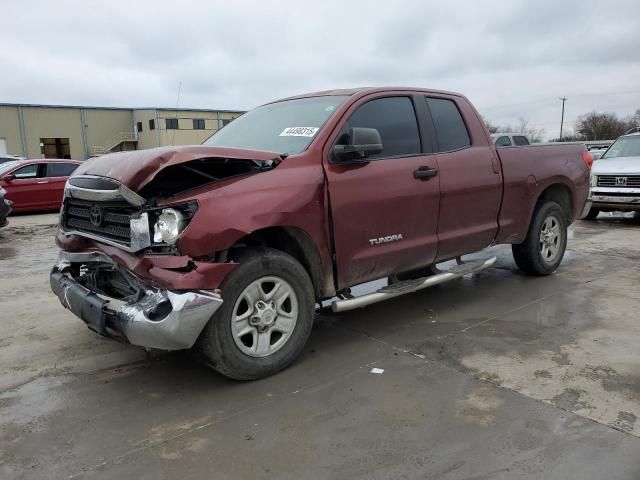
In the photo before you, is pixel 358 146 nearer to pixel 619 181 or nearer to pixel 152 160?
pixel 152 160

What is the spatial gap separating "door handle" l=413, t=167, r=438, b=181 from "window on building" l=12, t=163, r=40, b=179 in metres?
12.6

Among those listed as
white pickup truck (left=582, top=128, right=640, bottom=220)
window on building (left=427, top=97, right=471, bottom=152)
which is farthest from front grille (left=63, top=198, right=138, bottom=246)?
white pickup truck (left=582, top=128, right=640, bottom=220)

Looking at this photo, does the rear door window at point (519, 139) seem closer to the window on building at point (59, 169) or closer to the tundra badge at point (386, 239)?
the window on building at point (59, 169)

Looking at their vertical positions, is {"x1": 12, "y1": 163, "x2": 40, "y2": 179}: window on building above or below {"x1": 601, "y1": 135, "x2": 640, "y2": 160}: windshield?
below

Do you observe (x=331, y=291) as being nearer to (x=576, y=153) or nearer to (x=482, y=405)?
(x=482, y=405)

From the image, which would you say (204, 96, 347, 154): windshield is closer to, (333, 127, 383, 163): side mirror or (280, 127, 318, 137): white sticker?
(280, 127, 318, 137): white sticker

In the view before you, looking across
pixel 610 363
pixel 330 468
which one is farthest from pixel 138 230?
pixel 610 363

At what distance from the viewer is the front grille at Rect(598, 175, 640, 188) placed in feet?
35.3

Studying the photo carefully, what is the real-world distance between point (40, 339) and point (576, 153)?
596cm

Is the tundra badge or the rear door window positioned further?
the rear door window

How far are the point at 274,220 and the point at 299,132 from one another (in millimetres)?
926

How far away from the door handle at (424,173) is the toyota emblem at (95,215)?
2432 mm

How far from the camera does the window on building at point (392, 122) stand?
437cm

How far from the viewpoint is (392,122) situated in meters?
4.57
